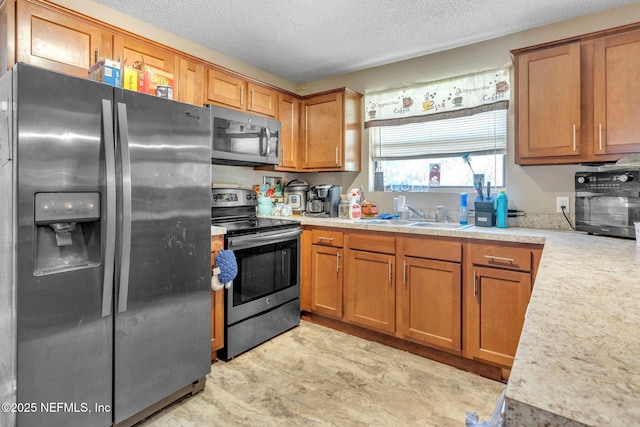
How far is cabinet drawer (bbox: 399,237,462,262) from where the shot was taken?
7.44ft

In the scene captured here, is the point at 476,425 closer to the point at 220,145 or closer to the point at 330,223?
the point at 330,223

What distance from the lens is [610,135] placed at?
6.71ft

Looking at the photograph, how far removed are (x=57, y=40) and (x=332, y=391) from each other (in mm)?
2541

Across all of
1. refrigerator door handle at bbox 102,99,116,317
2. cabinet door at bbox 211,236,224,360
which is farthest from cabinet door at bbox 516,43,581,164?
refrigerator door handle at bbox 102,99,116,317

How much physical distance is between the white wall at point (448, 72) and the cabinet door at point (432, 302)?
0.80 m

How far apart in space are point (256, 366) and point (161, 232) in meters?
1.14

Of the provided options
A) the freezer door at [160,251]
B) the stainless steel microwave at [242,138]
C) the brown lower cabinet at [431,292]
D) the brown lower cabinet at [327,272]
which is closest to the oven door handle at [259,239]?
the brown lower cabinet at [327,272]

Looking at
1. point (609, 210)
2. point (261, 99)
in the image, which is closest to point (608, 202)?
point (609, 210)

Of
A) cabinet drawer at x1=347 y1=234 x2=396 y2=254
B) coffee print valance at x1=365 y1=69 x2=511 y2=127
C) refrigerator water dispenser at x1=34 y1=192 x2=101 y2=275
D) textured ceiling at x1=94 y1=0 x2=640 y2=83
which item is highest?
textured ceiling at x1=94 y1=0 x2=640 y2=83

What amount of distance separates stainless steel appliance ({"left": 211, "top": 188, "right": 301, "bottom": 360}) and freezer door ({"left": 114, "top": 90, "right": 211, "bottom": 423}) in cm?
38

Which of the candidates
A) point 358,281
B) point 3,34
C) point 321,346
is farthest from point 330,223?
point 3,34

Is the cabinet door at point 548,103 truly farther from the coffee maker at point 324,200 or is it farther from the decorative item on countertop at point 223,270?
the decorative item on countertop at point 223,270

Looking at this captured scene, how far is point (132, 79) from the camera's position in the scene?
1.82 meters

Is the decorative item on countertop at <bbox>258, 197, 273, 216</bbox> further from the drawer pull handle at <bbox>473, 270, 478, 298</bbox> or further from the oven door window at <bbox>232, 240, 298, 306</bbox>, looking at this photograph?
the drawer pull handle at <bbox>473, 270, 478, 298</bbox>
